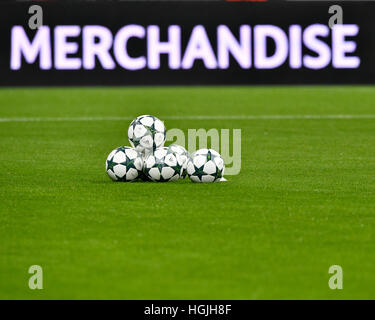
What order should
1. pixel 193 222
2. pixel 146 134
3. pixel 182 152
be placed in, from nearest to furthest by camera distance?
pixel 193 222, pixel 146 134, pixel 182 152

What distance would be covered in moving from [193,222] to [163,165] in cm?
230

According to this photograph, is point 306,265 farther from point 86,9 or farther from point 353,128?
point 86,9

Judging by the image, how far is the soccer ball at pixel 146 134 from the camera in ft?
38.9

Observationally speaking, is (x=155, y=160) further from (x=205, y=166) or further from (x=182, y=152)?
(x=205, y=166)

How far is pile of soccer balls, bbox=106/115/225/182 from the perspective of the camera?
11.9 meters

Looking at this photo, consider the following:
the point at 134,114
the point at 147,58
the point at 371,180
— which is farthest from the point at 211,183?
the point at 147,58

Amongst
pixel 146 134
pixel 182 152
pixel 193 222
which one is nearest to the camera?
pixel 193 222

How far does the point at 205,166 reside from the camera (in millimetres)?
12117

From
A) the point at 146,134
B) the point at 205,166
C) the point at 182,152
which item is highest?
the point at 146,134

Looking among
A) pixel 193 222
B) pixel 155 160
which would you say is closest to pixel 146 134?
pixel 155 160

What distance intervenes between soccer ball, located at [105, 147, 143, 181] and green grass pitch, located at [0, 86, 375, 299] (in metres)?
0.15

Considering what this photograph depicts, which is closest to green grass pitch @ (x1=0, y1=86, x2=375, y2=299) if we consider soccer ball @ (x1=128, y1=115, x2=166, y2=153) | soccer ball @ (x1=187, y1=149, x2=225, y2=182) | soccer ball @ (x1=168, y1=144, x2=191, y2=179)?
soccer ball @ (x1=187, y1=149, x2=225, y2=182)

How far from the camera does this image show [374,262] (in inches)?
320

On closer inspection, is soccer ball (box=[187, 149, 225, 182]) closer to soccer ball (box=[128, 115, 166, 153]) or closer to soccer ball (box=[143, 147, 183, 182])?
soccer ball (box=[143, 147, 183, 182])
